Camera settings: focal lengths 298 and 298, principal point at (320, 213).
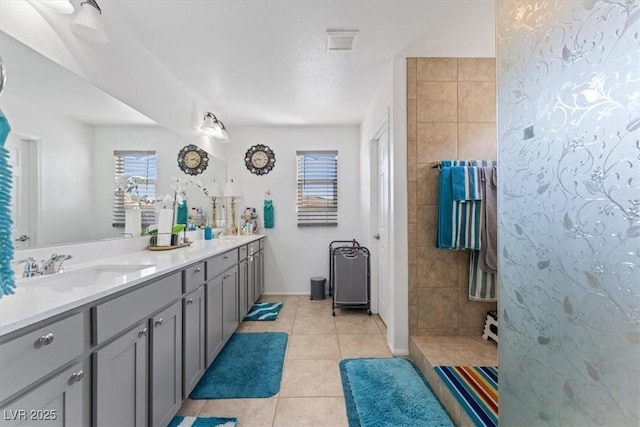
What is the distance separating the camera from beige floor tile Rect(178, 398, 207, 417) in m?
1.79

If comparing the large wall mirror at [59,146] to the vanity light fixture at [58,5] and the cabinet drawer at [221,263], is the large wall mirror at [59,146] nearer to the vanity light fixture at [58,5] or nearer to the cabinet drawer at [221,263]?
the vanity light fixture at [58,5]

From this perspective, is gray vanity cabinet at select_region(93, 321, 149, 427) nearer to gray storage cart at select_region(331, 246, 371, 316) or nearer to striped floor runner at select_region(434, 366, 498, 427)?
striped floor runner at select_region(434, 366, 498, 427)

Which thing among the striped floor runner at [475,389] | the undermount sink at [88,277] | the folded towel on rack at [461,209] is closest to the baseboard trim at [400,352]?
the striped floor runner at [475,389]

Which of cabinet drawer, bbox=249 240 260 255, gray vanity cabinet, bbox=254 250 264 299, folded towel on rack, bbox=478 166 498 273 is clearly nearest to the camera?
folded towel on rack, bbox=478 166 498 273

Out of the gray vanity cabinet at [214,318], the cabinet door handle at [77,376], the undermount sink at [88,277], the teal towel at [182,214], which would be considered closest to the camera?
the cabinet door handle at [77,376]

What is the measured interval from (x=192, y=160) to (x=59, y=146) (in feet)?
5.36

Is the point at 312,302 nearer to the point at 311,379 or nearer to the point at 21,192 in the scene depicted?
the point at 311,379

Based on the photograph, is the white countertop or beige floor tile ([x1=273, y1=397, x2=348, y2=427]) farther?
beige floor tile ([x1=273, y1=397, x2=348, y2=427])

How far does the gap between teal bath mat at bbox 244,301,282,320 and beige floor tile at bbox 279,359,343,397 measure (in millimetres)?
1104

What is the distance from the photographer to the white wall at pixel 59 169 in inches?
59.7

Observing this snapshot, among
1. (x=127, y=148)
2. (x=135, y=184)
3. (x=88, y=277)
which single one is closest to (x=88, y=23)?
(x=127, y=148)

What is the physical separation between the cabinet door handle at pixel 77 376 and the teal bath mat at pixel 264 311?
8.29 feet

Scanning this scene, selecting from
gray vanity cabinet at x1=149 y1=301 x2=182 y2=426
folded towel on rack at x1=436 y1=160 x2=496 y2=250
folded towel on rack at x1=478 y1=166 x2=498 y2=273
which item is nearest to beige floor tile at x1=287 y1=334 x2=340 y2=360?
gray vanity cabinet at x1=149 y1=301 x2=182 y2=426

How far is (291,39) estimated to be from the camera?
226cm
